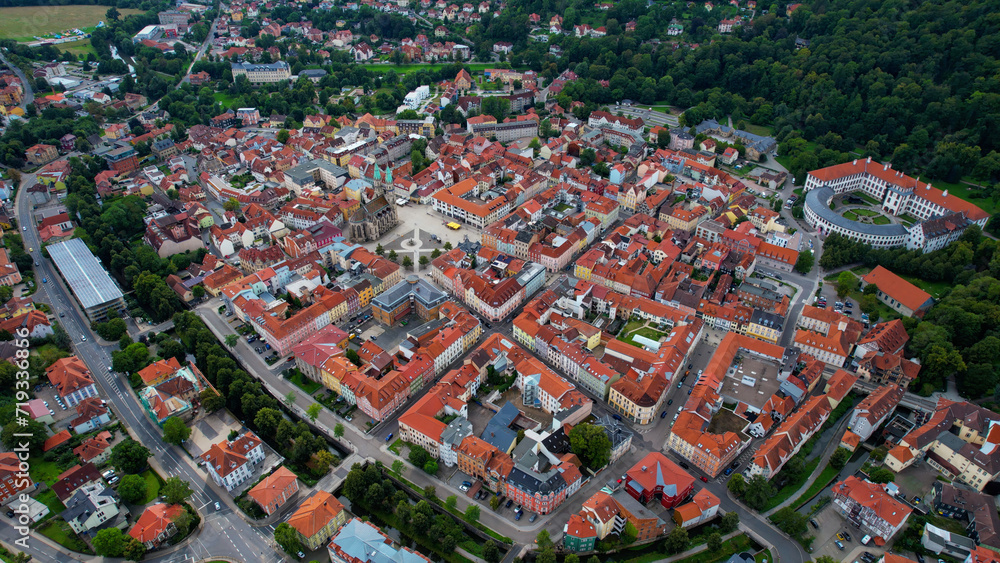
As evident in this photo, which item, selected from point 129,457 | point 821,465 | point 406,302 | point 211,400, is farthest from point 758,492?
point 129,457

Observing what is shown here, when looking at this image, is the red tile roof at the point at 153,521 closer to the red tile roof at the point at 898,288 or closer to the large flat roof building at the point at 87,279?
the large flat roof building at the point at 87,279

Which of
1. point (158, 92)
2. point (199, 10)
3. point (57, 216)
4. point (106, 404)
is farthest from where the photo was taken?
point (199, 10)

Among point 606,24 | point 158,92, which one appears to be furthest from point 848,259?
point 158,92

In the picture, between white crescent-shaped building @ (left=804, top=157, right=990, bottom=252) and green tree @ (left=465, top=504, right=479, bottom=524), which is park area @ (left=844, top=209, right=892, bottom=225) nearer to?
white crescent-shaped building @ (left=804, top=157, right=990, bottom=252)

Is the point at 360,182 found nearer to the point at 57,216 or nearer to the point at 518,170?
the point at 518,170

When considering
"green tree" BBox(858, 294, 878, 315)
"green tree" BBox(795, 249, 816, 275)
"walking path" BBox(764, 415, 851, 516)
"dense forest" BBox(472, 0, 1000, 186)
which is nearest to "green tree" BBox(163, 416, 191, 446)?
"walking path" BBox(764, 415, 851, 516)

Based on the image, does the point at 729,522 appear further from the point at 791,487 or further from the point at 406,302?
the point at 406,302
